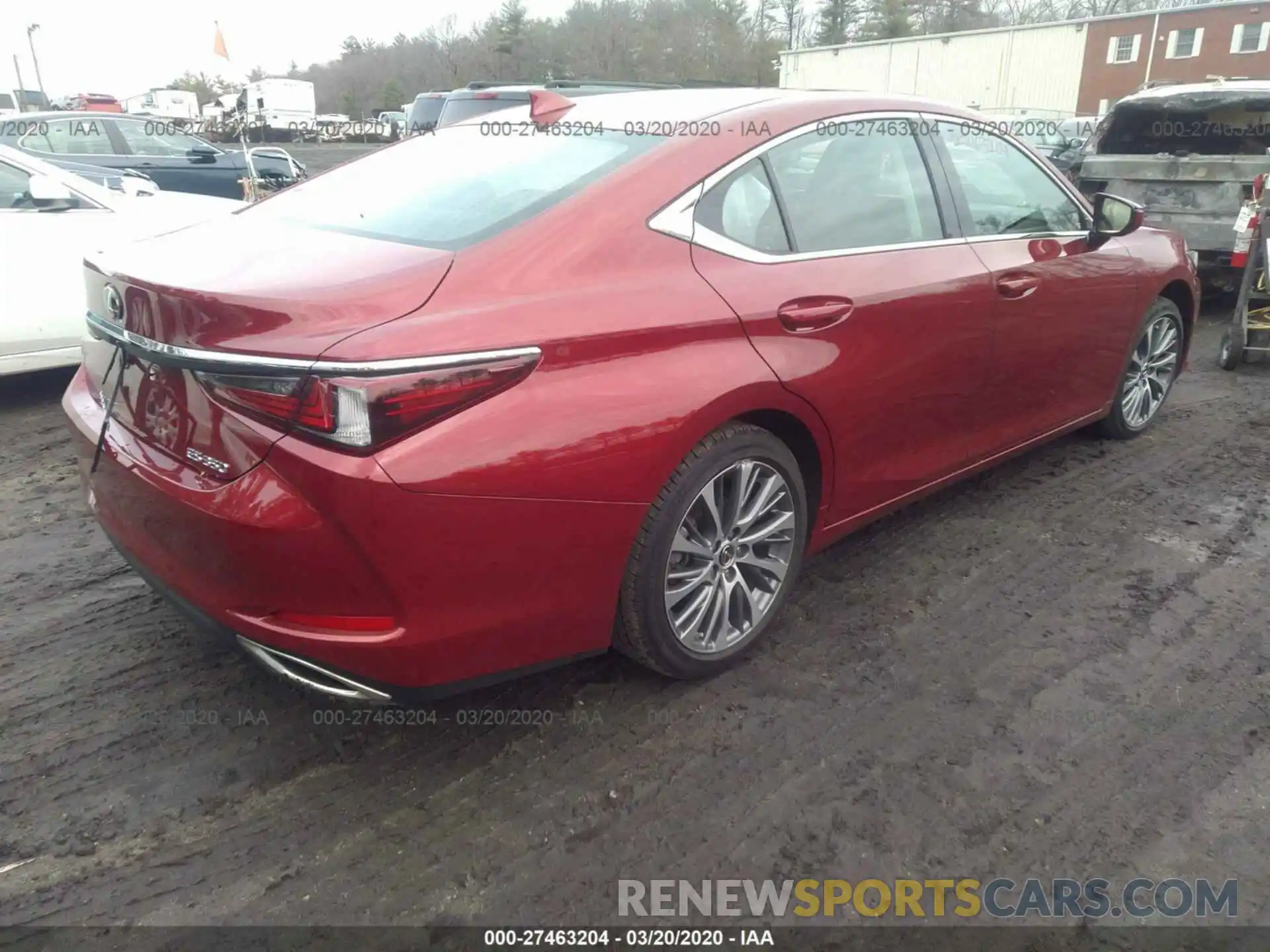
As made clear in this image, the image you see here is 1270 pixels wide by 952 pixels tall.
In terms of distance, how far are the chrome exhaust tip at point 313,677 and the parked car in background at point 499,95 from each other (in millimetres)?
5535

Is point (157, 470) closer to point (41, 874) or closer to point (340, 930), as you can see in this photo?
point (41, 874)

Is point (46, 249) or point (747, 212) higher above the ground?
point (747, 212)

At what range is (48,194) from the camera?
17.3 feet

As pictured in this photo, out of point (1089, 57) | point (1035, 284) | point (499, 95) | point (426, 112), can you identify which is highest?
point (1089, 57)

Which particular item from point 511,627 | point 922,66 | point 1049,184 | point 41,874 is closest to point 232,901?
point 41,874

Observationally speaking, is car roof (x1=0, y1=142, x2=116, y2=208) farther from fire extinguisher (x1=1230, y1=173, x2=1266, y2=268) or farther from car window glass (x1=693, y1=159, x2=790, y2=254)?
fire extinguisher (x1=1230, y1=173, x2=1266, y2=268)

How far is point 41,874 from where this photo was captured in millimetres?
2104

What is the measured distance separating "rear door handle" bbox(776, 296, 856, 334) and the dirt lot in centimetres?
105

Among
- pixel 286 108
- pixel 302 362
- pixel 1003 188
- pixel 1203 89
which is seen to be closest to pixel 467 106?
pixel 1003 188

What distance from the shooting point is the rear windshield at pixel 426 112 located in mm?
10414

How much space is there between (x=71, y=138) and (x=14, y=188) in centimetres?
671

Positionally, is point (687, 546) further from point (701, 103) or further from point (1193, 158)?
point (1193, 158)

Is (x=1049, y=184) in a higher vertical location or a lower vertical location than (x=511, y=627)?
higher

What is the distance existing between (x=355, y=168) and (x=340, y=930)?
2.36m
